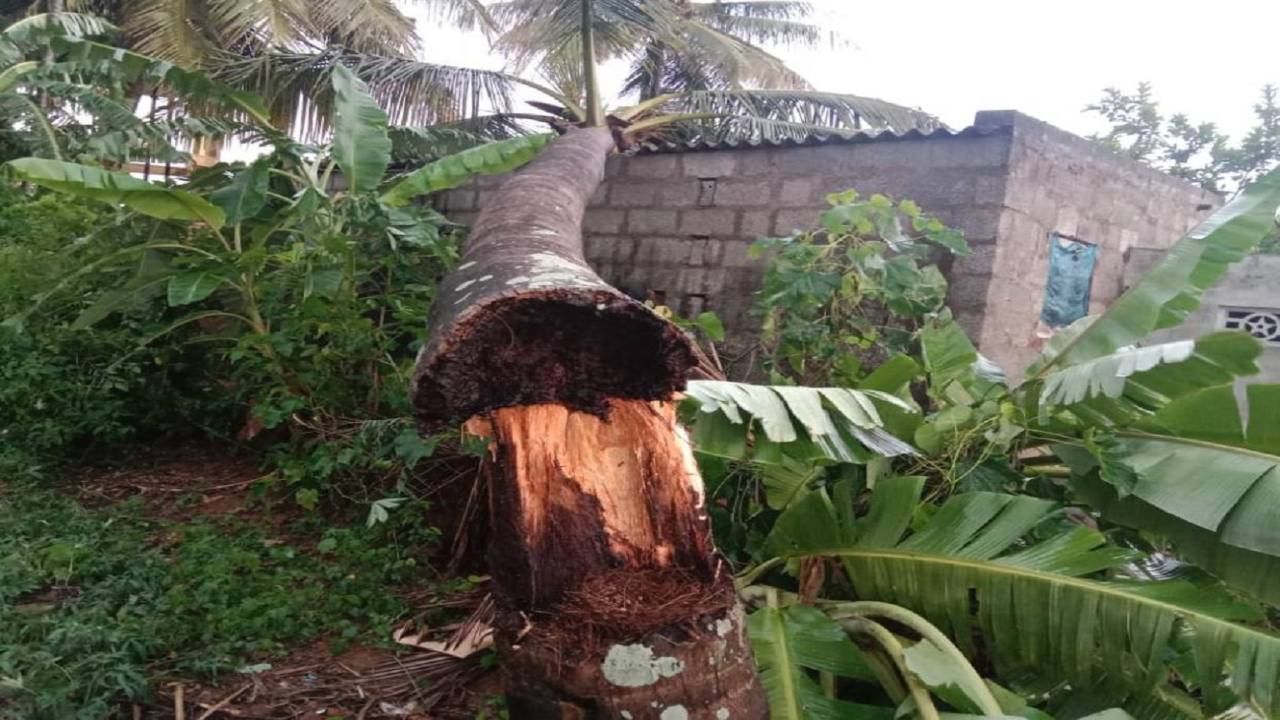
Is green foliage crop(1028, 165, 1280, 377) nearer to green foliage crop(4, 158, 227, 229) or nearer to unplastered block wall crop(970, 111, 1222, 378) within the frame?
unplastered block wall crop(970, 111, 1222, 378)

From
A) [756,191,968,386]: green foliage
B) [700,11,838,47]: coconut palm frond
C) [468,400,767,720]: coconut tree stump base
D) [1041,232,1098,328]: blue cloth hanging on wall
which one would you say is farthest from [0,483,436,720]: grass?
[700,11,838,47]: coconut palm frond

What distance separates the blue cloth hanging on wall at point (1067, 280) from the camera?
4.96 m

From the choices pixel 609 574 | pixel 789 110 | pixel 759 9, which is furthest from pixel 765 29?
pixel 609 574

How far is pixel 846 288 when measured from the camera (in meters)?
4.08

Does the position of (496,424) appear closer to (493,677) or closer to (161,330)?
(493,677)

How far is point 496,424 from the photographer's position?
181 centimetres

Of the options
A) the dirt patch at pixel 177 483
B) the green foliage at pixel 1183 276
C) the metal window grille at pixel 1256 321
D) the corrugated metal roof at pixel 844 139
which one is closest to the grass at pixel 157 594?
the dirt patch at pixel 177 483

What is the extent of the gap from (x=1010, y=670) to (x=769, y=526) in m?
0.90

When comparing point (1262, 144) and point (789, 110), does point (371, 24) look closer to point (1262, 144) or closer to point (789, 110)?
point (789, 110)

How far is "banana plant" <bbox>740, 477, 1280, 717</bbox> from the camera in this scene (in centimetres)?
215

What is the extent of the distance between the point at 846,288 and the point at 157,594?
124 inches

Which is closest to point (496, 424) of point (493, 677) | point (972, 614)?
point (493, 677)

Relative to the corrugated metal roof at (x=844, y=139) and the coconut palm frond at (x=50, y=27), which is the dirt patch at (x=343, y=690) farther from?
the coconut palm frond at (x=50, y=27)

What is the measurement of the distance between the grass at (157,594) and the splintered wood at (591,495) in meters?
1.47
